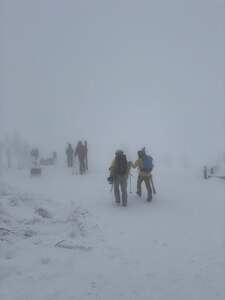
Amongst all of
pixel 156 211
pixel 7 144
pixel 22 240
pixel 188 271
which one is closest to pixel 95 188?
pixel 156 211

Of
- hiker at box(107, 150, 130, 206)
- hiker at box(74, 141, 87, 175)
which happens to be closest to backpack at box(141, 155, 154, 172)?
hiker at box(107, 150, 130, 206)

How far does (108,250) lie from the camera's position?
9.42 m

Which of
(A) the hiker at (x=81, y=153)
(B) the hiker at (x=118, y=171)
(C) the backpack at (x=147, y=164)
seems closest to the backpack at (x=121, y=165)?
(B) the hiker at (x=118, y=171)

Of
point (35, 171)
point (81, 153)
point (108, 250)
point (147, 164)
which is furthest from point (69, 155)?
point (108, 250)

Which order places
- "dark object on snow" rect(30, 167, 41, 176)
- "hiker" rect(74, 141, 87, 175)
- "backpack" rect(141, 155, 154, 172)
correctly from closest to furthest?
"backpack" rect(141, 155, 154, 172)
"hiker" rect(74, 141, 87, 175)
"dark object on snow" rect(30, 167, 41, 176)

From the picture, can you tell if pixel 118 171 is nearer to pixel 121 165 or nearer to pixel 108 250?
pixel 121 165

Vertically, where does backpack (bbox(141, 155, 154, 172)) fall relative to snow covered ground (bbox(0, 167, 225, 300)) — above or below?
above

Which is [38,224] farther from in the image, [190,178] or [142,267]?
[190,178]

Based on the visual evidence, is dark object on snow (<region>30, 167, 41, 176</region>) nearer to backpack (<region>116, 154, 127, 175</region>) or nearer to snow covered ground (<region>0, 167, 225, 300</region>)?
snow covered ground (<region>0, 167, 225, 300</region>)

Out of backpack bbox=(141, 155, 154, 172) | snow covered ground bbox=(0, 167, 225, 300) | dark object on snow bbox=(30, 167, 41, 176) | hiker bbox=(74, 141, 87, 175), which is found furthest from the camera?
dark object on snow bbox=(30, 167, 41, 176)

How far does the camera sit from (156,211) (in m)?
15.3

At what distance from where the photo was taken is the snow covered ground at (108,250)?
7.22m

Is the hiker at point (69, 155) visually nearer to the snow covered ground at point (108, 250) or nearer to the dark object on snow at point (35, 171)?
the dark object on snow at point (35, 171)

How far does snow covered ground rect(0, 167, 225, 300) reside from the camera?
7219 millimetres
